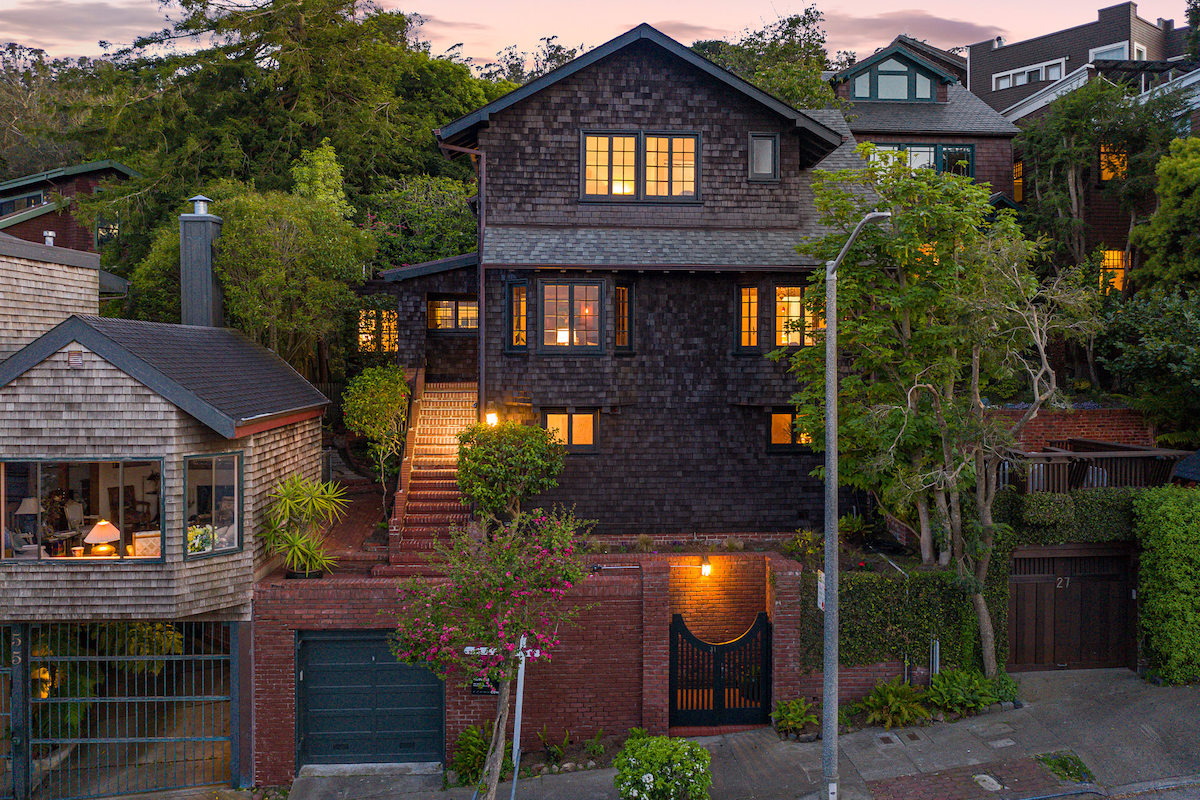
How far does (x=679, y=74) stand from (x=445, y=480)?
11.2m

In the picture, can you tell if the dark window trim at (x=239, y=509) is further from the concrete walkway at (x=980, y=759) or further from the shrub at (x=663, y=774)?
the shrub at (x=663, y=774)

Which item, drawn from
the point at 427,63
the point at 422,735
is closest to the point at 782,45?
the point at 427,63

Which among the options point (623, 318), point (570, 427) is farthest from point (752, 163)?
point (570, 427)

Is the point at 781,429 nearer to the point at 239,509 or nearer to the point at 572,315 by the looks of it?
the point at 572,315

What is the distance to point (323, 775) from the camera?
14.1 meters

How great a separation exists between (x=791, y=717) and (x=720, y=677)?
1.42 m

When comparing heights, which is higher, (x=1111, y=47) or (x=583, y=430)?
(x=1111, y=47)

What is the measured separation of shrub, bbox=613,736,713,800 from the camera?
456 inches

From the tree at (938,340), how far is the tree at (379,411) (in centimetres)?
982

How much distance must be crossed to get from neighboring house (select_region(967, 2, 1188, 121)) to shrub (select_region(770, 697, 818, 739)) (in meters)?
39.9

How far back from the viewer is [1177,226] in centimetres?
2114

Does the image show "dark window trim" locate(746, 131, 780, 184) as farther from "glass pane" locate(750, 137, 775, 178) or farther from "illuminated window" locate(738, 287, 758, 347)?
"illuminated window" locate(738, 287, 758, 347)

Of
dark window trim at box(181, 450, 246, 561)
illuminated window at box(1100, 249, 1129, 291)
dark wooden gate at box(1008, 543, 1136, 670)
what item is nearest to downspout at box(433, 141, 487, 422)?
dark window trim at box(181, 450, 246, 561)

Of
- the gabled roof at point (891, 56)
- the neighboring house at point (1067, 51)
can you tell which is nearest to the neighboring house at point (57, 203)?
the gabled roof at point (891, 56)
